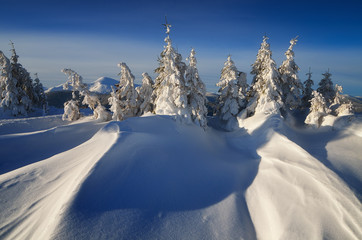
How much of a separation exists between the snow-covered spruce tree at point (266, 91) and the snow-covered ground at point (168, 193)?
9277 mm

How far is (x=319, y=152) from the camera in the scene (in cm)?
1272

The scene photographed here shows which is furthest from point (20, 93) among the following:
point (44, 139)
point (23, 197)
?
point (23, 197)

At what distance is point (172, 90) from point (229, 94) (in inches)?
343

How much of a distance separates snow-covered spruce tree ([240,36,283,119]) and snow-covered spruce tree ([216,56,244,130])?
4.37 feet

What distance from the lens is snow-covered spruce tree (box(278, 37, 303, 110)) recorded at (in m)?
22.4

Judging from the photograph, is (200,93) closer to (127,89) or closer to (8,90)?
(127,89)

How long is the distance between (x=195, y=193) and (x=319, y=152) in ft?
37.5

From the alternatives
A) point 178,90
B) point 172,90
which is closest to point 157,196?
point 178,90

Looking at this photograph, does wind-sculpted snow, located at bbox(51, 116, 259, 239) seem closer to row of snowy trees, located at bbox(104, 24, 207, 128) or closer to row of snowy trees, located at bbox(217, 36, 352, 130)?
row of snowy trees, located at bbox(104, 24, 207, 128)

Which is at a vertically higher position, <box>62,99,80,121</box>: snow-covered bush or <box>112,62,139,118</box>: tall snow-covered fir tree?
<box>112,62,139,118</box>: tall snow-covered fir tree

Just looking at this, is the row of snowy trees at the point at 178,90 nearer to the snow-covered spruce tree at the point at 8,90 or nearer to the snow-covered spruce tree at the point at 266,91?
the snow-covered spruce tree at the point at 266,91

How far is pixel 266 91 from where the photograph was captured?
19.7m

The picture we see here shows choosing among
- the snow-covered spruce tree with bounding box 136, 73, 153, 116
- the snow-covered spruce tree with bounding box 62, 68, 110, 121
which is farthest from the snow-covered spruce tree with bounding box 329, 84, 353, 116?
the snow-covered spruce tree with bounding box 62, 68, 110, 121

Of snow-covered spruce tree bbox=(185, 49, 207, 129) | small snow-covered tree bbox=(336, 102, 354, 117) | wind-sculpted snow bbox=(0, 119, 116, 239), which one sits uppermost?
snow-covered spruce tree bbox=(185, 49, 207, 129)
